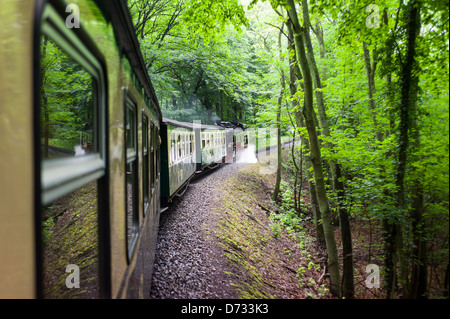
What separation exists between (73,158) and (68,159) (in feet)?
0.18

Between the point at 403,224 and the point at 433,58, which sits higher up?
the point at 433,58

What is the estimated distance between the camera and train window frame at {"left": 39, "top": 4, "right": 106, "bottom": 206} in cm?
77

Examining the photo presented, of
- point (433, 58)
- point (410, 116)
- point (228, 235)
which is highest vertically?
point (433, 58)

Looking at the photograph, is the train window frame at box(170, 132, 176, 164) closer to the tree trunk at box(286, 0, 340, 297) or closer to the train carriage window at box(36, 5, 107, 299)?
the train carriage window at box(36, 5, 107, 299)

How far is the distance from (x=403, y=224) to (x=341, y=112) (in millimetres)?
4589

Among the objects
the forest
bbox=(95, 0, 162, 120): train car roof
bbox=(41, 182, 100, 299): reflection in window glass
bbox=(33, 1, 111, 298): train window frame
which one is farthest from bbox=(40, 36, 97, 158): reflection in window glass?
bbox=(33, 1, 111, 298): train window frame

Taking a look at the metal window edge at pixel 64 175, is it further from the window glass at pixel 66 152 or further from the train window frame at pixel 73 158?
the window glass at pixel 66 152

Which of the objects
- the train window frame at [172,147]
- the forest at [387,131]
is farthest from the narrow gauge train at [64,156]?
the train window frame at [172,147]

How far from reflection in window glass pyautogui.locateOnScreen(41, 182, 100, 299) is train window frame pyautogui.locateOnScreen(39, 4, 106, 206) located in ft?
9.33

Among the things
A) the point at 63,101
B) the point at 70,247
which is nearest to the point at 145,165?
the point at 70,247

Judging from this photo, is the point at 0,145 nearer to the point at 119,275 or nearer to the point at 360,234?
the point at 119,275

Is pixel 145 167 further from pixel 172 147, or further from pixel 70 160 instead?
pixel 172 147

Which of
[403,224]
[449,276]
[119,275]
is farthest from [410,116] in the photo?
[119,275]

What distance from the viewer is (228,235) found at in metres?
6.81
